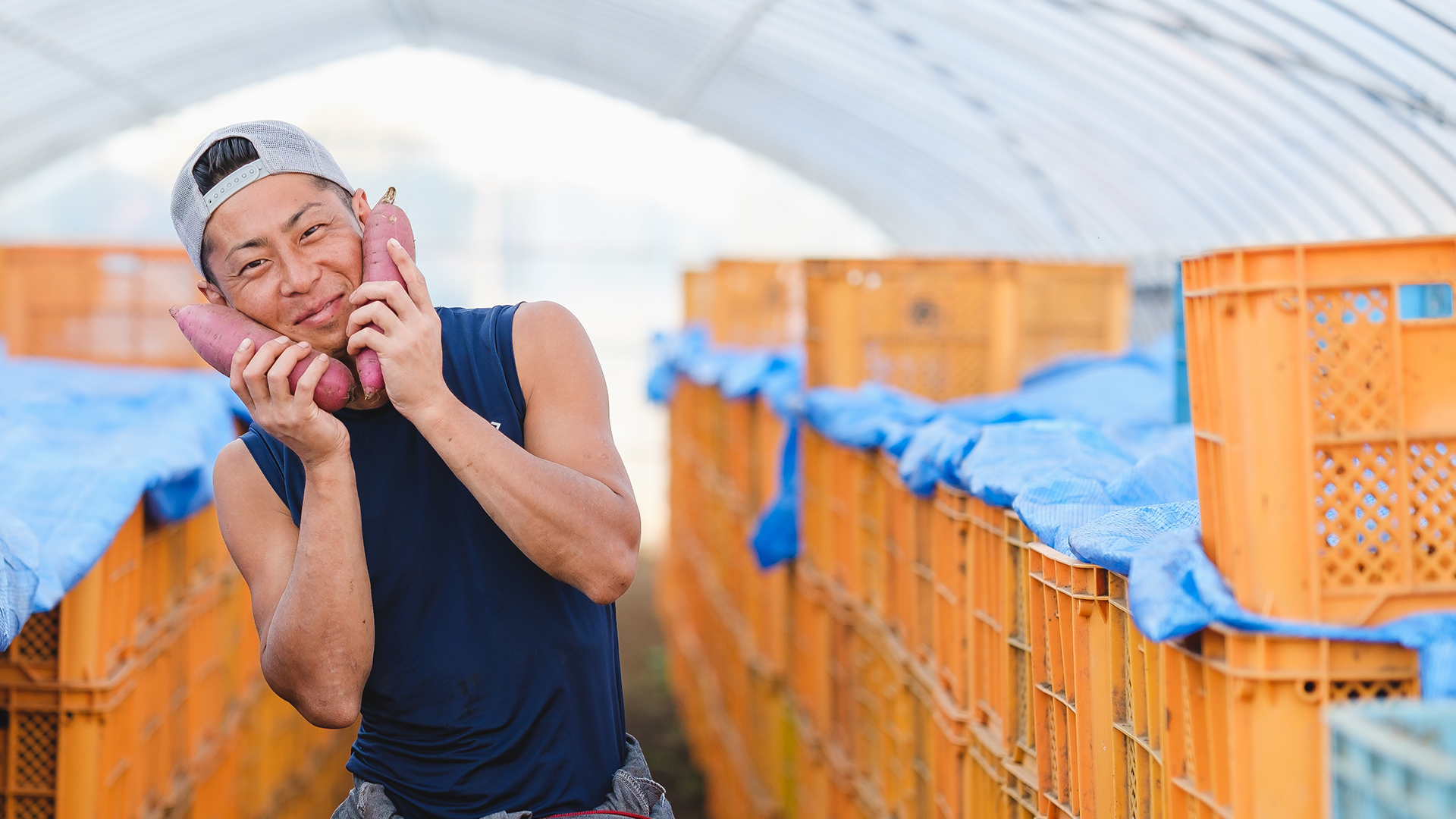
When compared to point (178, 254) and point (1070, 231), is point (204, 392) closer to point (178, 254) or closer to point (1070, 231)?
point (178, 254)

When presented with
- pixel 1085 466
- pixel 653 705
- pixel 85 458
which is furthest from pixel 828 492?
pixel 653 705

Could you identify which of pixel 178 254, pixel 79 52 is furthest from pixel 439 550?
pixel 79 52

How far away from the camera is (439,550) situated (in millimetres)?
1994

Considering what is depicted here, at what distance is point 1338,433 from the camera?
1703 mm

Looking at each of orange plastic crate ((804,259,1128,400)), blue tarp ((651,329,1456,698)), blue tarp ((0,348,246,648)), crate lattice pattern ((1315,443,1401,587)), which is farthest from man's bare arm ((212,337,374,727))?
orange plastic crate ((804,259,1128,400))

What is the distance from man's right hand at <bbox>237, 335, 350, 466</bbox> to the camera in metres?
1.80

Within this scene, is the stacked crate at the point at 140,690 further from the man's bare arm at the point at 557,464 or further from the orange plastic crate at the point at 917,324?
the orange plastic crate at the point at 917,324

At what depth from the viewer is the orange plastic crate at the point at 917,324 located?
17.4 ft

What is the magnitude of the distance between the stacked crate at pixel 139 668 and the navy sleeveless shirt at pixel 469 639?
5.20 ft

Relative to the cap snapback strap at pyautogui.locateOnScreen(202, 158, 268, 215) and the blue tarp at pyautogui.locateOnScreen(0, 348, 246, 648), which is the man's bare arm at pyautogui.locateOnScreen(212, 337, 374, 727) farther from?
the blue tarp at pyautogui.locateOnScreen(0, 348, 246, 648)

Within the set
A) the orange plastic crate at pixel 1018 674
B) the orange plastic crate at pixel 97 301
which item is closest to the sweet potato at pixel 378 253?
the orange plastic crate at pixel 1018 674

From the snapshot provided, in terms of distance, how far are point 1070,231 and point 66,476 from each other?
11942mm

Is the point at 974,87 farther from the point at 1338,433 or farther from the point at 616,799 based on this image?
the point at 616,799

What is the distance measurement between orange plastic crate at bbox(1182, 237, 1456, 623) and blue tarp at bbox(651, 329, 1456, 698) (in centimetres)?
7
